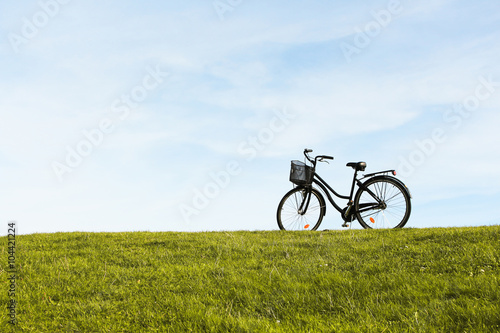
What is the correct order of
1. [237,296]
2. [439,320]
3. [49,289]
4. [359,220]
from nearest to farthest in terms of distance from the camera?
[439,320] → [237,296] → [49,289] → [359,220]

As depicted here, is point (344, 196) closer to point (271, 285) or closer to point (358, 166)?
point (358, 166)

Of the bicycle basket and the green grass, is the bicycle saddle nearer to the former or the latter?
the bicycle basket

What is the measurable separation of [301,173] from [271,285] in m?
5.42

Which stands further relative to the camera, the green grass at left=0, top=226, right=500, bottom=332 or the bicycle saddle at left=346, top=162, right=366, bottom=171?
the bicycle saddle at left=346, top=162, right=366, bottom=171

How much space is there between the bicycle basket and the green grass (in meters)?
2.27

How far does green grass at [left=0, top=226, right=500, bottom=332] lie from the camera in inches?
203

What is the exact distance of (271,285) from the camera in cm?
638

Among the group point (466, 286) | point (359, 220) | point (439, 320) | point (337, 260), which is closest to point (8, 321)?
point (337, 260)

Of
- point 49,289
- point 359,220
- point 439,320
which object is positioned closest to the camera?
point 439,320

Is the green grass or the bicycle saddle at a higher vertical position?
the bicycle saddle

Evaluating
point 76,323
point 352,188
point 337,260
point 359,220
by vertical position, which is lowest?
point 76,323

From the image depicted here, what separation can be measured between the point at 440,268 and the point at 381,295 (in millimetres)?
1522

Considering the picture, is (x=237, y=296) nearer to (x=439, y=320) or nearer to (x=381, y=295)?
(x=381, y=295)

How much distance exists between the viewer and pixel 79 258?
869 cm
